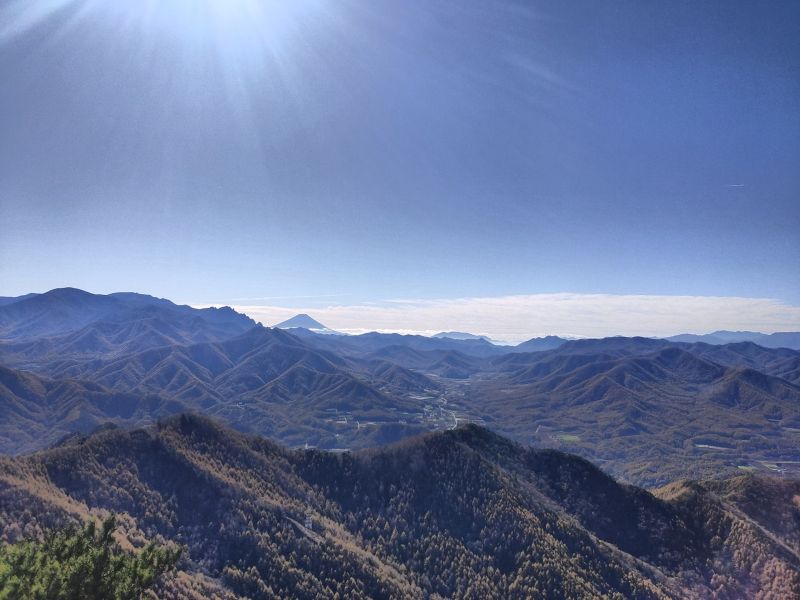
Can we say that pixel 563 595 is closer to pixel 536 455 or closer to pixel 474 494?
A: pixel 474 494

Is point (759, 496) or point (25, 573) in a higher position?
point (25, 573)

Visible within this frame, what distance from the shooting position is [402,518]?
129625 millimetres

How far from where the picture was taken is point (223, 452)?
449 ft

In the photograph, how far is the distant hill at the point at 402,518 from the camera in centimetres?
10162

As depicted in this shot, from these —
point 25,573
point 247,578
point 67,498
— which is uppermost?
point 25,573

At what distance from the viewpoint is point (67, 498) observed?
100250 millimetres

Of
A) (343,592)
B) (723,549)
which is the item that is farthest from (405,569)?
(723,549)

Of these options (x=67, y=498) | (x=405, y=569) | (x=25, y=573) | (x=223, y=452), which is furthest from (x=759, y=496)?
(x=67, y=498)

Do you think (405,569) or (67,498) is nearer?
(67,498)

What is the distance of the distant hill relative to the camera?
10162 centimetres

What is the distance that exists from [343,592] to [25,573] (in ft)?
247

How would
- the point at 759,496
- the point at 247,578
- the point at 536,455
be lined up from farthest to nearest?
the point at 536,455 → the point at 759,496 → the point at 247,578

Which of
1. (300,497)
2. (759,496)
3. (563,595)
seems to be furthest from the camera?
(759,496)

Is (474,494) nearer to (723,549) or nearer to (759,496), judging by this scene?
(723,549)
